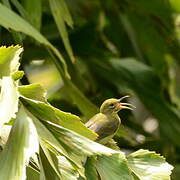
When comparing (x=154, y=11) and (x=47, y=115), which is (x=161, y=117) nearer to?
(x=154, y=11)

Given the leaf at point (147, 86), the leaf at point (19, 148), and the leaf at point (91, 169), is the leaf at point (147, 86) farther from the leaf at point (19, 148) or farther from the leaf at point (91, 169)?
the leaf at point (19, 148)

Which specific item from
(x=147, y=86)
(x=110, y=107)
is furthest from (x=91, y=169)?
(x=147, y=86)

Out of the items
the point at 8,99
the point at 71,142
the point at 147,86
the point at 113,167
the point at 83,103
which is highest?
the point at 8,99

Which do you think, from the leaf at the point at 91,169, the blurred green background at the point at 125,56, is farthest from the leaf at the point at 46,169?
the blurred green background at the point at 125,56

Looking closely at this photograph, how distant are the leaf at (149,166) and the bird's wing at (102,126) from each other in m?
0.21

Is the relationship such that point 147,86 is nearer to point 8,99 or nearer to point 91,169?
point 91,169

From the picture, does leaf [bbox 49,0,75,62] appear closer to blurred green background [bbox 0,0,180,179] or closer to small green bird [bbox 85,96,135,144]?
small green bird [bbox 85,96,135,144]

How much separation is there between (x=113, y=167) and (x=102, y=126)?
0.45 meters

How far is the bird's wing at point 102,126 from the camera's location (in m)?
1.58

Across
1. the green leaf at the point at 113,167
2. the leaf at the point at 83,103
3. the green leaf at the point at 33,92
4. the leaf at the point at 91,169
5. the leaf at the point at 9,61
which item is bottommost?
the leaf at the point at 83,103

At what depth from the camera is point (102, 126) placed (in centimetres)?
165

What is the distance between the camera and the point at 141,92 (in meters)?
3.00

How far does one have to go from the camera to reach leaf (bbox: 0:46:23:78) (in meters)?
1.19

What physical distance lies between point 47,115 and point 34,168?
0.13 metres
